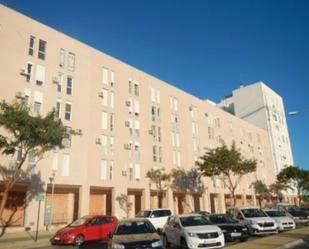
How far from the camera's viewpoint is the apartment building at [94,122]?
2794 centimetres

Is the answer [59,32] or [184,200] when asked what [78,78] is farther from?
[184,200]

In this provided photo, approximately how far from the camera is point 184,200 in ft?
154

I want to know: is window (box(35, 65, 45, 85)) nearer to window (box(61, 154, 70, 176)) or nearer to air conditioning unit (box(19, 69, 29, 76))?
air conditioning unit (box(19, 69, 29, 76))

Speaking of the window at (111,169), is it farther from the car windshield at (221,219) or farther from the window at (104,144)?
the car windshield at (221,219)

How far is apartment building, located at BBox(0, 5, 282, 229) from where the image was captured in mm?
27938

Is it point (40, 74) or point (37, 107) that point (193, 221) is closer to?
point (37, 107)

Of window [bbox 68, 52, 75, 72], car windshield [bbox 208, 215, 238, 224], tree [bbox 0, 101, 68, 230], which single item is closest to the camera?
car windshield [bbox 208, 215, 238, 224]

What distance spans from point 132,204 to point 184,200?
1169 centimetres

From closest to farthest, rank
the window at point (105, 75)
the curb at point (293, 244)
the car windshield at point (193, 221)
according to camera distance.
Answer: the curb at point (293, 244) < the car windshield at point (193, 221) < the window at point (105, 75)

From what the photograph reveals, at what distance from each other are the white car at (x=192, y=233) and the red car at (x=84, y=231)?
4.14 metres

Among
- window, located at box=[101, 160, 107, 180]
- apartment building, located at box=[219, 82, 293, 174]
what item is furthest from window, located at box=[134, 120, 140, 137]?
apartment building, located at box=[219, 82, 293, 174]

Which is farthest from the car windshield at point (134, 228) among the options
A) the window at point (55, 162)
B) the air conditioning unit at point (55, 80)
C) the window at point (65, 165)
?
the air conditioning unit at point (55, 80)

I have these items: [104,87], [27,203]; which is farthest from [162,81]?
[27,203]

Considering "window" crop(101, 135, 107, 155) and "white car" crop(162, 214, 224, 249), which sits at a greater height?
"window" crop(101, 135, 107, 155)
